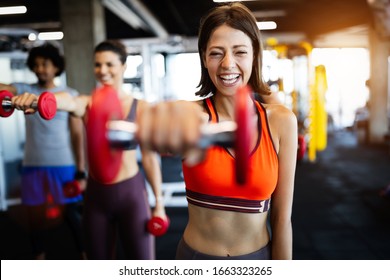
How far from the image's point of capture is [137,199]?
117 centimetres

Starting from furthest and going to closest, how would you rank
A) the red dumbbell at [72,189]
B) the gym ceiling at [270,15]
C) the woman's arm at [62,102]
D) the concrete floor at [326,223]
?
the gym ceiling at [270,15] < the concrete floor at [326,223] < the red dumbbell at [72,189] < the woman's arm at [62,102]

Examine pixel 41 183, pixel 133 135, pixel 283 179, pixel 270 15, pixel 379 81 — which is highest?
pixel 270 15

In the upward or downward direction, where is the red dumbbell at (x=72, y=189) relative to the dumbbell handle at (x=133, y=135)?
downward

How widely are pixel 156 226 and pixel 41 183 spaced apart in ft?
1.98

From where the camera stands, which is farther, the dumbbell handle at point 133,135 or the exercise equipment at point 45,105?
the exercise equipment at point 45,105

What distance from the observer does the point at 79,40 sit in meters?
2.13

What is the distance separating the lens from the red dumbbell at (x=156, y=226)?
113cm

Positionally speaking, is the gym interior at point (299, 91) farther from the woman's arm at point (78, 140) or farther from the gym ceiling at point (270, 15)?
the woman's arm at point (78, 140)

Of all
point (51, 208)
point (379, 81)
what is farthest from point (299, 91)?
point (51, 208)

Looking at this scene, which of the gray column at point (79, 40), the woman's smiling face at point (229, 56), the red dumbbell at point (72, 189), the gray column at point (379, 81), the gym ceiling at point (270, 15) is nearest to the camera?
the woman's smiling face at point (229, 56)

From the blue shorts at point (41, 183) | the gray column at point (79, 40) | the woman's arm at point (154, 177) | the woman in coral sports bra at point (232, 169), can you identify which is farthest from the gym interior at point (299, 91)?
the blue shorts at point (41, 183)

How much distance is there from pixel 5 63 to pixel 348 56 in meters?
6.13

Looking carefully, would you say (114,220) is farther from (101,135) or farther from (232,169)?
(101,135)

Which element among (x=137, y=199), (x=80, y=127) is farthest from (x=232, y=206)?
(x=80, y=127)
